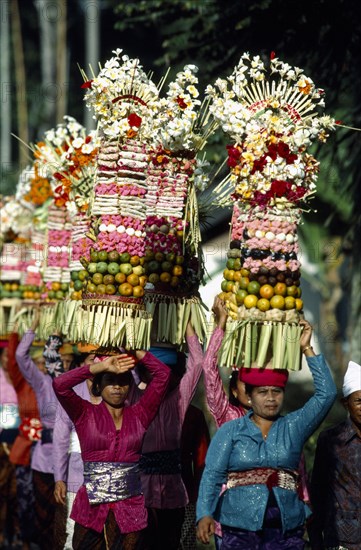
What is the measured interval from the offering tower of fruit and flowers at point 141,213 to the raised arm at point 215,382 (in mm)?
438

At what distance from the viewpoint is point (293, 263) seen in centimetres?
730

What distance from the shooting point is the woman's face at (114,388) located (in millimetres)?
7055

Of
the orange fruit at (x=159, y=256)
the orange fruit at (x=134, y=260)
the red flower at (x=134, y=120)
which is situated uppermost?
the red flower at (x=134, y=120)

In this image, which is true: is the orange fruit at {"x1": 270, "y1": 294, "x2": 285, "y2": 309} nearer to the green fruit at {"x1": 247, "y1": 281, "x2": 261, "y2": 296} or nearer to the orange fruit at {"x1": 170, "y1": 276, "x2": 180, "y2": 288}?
the green fruit at {"x1": 247, "y1": 281, "x2": 261, "y2": 296}

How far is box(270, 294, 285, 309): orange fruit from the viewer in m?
7.19

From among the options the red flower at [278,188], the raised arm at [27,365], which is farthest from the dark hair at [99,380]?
the raised arm at [27,365]

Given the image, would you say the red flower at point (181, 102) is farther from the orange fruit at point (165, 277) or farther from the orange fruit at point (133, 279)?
the orange fruit at point (133, 279)

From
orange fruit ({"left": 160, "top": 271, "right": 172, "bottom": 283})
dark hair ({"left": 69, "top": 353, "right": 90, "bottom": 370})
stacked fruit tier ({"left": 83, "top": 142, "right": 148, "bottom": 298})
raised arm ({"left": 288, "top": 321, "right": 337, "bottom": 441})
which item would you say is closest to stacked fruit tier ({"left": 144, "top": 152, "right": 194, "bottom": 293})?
orange fruit ({"left": 160, "top": 271, "right": 172, "bottom": 283})

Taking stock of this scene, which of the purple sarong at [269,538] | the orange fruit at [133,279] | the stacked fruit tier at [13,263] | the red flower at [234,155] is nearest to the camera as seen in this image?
the purple sarong at [269,538]

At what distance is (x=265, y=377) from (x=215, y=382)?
478mm

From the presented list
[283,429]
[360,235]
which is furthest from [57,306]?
[360,235]

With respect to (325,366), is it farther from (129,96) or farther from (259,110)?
(129,96)

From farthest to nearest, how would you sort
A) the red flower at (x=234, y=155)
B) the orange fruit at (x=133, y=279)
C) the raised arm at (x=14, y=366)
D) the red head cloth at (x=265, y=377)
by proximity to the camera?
the raised arm at (x=14, y=366) → the orange fruit at (x=133, y=279) → the red flower at (x=234, y=155) → the red head cloth at (x=265, y=377)

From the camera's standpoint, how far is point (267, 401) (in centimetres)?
677
